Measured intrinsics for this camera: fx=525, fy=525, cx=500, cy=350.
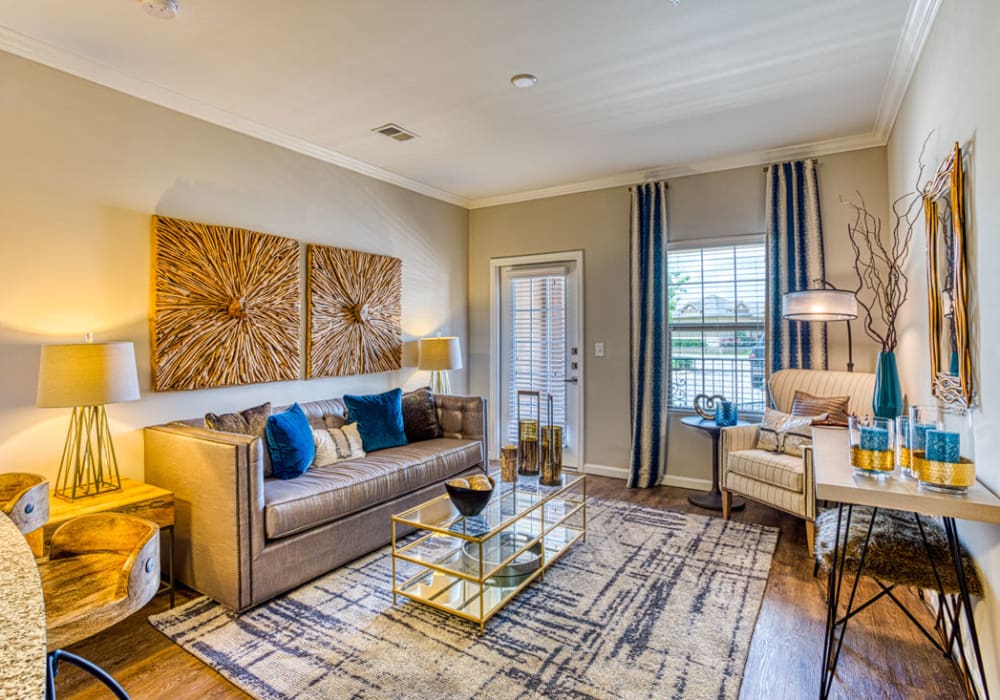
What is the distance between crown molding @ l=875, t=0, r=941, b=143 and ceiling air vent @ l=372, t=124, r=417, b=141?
108 inches

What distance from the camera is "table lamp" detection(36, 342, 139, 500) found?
2312 millimetres

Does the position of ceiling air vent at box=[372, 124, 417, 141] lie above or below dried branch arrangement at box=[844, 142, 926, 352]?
above

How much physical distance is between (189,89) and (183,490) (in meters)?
2.19

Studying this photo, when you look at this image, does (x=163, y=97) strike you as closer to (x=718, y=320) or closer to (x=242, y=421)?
(x=242, y=421)

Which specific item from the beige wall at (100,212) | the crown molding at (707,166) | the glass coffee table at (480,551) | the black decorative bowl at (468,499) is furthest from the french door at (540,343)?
the black decorative bowl at (468,499)

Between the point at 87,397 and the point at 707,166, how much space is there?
433 centimetres

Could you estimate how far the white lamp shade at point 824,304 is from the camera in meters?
3.17

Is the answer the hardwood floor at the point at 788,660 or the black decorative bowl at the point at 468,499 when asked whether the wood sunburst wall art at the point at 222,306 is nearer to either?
the hardwood floor at the point at 788,660

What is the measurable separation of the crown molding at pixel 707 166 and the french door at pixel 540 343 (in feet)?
1.98

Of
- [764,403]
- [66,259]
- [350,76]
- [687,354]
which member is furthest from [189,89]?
[764,403]

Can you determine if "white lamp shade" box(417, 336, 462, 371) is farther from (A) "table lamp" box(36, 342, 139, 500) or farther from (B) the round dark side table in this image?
(A) "table lamp" box(36, 342, 139, 500)

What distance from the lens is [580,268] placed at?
483cm

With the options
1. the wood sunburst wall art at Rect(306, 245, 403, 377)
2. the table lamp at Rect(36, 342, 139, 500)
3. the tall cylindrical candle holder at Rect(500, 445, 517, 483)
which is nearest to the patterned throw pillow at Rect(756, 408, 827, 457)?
the tall cylindrical candle holder at Rect(500, 445, 517, 483)

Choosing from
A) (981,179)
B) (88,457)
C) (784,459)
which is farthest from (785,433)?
(88,457)
